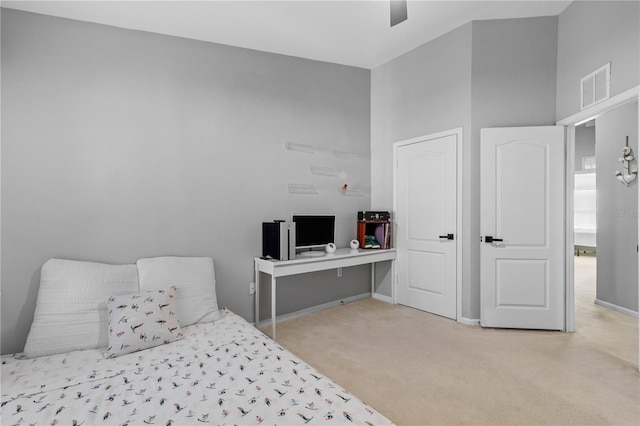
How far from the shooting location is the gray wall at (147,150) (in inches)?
96.1

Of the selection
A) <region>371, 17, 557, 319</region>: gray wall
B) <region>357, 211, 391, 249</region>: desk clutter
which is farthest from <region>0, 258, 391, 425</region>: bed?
<region>371, 17, 557, 319</region>: gray wall

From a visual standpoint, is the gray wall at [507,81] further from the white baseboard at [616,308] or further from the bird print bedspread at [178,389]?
the bird print bedspread at [178,389]

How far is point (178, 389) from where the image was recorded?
5.53 ft

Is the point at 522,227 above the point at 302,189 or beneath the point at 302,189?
beneath

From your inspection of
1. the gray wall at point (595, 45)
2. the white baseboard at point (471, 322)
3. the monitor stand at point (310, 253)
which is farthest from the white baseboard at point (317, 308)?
the gray wall at point (595, 45)

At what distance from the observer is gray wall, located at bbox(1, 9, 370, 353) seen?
2.44 m

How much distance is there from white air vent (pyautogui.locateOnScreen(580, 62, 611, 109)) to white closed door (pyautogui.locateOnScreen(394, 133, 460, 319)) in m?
1.04

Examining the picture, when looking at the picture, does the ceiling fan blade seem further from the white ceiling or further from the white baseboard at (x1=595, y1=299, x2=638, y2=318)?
the white baseboard at (x1=595, y1=299, x2=638, y2=318)

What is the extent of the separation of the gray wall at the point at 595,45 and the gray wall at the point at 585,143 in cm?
386

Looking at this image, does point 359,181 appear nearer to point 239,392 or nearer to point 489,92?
point 489,92

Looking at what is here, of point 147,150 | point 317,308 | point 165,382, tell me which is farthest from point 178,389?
point 317,308

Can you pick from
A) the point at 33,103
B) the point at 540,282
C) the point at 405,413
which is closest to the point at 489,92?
the point at 540,282

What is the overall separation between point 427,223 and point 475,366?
5.40 feet

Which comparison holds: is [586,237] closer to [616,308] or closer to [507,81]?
[616,308]
